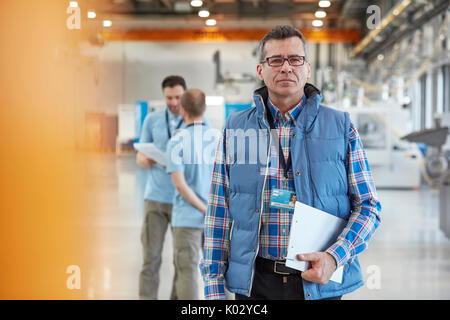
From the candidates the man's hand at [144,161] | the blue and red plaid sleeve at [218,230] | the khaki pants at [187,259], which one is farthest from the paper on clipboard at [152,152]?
the blue and red plaid sleeve at [218,230]

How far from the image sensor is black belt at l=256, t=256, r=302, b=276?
1430 millimetres

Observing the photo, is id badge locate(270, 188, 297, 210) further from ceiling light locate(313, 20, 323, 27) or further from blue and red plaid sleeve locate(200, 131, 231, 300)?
ceiling light locate(313, 20, 323, 27)

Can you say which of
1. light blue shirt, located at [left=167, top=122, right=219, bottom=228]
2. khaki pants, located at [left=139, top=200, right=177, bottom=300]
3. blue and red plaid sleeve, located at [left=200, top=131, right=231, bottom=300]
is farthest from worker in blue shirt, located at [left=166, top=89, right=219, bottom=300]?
blue and red plaid sleeve, located at [left=200, top=131, right=231, bottom=300]

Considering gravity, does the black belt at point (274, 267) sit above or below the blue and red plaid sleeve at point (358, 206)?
below

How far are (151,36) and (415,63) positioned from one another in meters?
11.2

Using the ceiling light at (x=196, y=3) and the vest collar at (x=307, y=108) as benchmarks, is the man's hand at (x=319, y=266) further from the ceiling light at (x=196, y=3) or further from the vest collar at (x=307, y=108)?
the ceiling light at (x=196, y=3)

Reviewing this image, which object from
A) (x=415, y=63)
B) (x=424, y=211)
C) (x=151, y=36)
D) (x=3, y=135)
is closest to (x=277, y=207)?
(x=3, y=135)

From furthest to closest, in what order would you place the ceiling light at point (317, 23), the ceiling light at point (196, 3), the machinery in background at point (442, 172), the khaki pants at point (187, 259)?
the machinery in background at point (442, 172), the khaki pants at point (187, 259), the ceiling light at point (196, 3), the ceiling light at point (317, 23)

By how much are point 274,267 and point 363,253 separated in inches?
164

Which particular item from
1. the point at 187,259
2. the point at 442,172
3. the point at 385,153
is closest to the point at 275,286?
the point at 187,259

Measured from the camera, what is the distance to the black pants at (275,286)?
1.43 m

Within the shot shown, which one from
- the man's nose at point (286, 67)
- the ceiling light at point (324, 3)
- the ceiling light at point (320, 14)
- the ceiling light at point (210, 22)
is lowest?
the man's nose at point (286, 67)

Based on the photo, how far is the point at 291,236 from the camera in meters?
1.32

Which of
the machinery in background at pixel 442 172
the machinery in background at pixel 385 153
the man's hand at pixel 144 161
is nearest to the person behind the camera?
the man's hand at pixel 144 161
